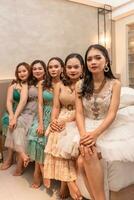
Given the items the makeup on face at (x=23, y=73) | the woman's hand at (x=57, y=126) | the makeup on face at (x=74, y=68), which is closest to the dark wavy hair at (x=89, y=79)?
the makeup on face at (x=74, y=68)

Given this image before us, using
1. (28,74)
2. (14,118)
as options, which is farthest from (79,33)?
(14,118)

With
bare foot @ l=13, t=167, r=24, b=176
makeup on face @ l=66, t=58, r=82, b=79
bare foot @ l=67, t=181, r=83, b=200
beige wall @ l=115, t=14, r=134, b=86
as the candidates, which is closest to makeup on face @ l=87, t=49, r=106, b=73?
makeup on face @ l=66, t=58, r=82, b=79

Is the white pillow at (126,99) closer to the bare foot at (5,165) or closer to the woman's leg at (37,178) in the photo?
the woman's leg at (37,178)

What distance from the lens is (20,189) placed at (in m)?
2.19

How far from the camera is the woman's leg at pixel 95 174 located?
1.55 meters

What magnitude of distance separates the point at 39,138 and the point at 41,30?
196 centimetres

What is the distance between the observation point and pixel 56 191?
2131mm

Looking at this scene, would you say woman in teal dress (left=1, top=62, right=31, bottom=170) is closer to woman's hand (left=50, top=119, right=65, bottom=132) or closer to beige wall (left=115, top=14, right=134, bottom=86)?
woman's hand (left=50, top=119, right=65, bottom=132)

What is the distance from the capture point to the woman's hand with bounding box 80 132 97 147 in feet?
5.29

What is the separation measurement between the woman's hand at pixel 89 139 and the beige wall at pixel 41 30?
1939 millimetres

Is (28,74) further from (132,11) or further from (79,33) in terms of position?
(132,11)

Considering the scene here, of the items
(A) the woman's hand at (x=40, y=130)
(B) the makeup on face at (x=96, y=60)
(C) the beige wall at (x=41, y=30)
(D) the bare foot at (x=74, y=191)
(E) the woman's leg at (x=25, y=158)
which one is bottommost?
(D) the bare foot at (x=74, y=191)

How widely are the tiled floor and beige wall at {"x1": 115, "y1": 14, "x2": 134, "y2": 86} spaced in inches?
102

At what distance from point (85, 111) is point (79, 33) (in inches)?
91.5
